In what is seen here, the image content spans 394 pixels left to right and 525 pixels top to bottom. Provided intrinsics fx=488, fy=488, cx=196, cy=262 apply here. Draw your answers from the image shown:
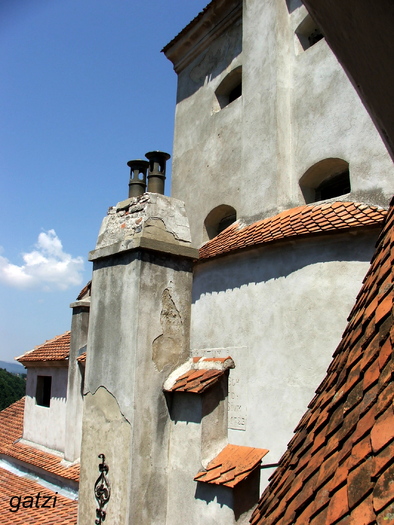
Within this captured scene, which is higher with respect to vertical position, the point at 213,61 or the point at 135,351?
the point at 213,61

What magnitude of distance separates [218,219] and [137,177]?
22.4 ft

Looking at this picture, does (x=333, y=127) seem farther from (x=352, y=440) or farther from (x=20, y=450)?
(x=20, y=450)

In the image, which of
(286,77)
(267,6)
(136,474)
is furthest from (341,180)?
(136,474)

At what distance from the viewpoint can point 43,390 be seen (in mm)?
14836

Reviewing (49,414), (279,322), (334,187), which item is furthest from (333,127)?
(49,414)

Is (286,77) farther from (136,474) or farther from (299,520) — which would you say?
(299,520)

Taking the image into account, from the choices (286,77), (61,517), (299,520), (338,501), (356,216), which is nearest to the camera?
(338,501)

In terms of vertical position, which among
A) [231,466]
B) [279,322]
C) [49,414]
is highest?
[279,322]

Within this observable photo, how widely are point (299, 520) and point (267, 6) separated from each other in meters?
11.7

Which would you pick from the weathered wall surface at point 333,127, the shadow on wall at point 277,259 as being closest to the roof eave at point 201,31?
the weathered wall surface at point 333,127

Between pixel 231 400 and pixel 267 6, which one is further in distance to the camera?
pixel 267 6

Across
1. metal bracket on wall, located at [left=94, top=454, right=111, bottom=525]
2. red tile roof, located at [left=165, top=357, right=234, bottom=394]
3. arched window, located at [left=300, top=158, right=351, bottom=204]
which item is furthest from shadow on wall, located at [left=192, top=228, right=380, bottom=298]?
metal bracket on wall, located at [left=94, top=454, right=111, bottom=525]

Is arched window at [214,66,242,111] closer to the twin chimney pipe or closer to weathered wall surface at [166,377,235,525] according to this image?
the twin chimney pipe

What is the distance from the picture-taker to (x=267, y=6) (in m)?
11.3
